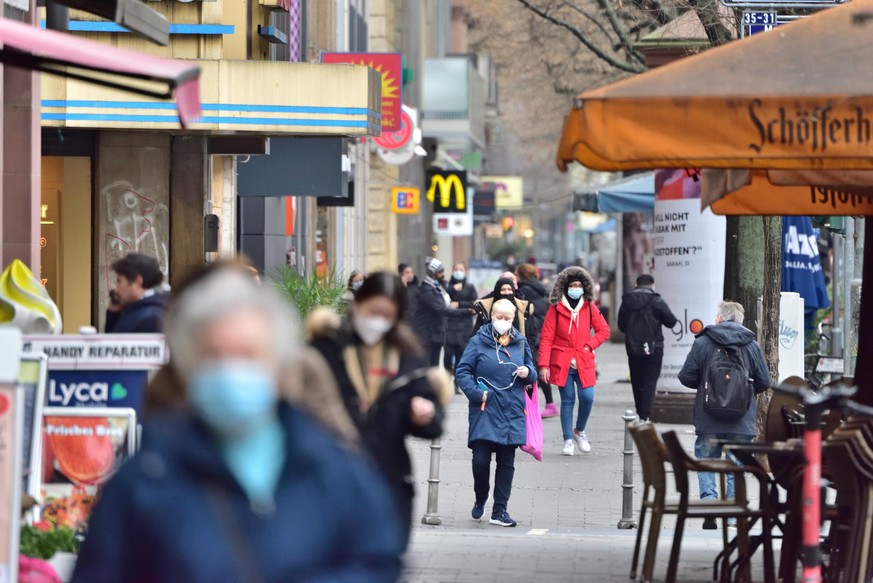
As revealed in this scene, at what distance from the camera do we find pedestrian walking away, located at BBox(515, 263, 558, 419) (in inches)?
753

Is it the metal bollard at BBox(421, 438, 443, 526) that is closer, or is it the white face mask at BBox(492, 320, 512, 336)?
the metal bollard at BBox(421, 438, 443, 526)

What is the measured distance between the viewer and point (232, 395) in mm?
2752

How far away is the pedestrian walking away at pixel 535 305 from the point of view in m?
19.1

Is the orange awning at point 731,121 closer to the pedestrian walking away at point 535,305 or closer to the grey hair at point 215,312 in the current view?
the grey hair at point 215,312

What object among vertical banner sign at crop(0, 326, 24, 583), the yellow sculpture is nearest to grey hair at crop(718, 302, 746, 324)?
the yellow sculpture

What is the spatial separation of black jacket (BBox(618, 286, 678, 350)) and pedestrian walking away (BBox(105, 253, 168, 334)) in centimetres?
1003

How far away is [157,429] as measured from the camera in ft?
9.47

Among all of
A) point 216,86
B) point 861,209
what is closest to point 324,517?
point 861,209

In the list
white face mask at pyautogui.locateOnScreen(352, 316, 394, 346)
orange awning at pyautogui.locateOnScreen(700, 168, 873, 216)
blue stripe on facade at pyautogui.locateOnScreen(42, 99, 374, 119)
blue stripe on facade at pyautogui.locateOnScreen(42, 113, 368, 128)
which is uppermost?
blue stripe on facade at pyautogui.locateOnScreen(42, 99, 374, 119)

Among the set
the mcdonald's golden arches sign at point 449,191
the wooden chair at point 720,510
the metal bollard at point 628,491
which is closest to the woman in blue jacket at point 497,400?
the metal bollard at point 628,491

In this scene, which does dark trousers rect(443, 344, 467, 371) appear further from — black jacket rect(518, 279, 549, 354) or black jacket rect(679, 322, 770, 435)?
black jacket rect(679, 322, 770, 435)

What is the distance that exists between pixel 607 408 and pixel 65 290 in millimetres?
7302

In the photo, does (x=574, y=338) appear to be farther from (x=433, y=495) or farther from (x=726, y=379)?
(x=433, y=495)

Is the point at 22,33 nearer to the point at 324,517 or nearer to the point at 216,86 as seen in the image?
the point at 324,517
